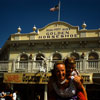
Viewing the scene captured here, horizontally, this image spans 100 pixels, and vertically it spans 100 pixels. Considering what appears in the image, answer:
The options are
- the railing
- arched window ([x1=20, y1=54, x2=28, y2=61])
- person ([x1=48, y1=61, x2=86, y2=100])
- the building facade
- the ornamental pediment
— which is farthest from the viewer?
arched window ([x1=20, y1=54, x2=28, y2=61])

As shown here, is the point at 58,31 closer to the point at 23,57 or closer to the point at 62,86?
the point at 23,57

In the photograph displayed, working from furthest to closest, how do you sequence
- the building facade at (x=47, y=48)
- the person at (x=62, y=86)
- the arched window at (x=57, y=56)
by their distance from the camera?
the arched window at (x=57, y=56) → the building facade at (x=47, y=48) → the person at (x=62, y=86)

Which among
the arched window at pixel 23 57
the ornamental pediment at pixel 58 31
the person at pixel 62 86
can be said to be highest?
the ornamental pediment at pixel 58 31

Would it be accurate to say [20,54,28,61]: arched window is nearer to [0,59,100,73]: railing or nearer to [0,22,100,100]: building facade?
[0,22,100,100]: building facade

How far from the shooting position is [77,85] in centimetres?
233

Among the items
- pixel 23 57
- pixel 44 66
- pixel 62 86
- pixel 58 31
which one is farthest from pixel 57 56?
pixel 62 86

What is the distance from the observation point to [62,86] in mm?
2420

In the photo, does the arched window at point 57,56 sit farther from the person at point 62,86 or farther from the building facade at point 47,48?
the person at point 62,86

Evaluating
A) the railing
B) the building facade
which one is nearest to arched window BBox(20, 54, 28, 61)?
the building facade

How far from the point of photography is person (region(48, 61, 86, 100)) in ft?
7.75

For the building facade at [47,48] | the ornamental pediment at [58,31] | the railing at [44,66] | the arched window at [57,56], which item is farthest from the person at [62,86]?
the ornamental pediment at [58,31]

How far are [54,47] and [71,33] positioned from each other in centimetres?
217

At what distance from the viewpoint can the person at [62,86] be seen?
2.36 meters

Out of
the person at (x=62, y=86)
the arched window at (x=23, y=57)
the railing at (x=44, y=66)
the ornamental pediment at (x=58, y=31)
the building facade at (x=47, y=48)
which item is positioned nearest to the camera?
the person at (x=62, y=86)
